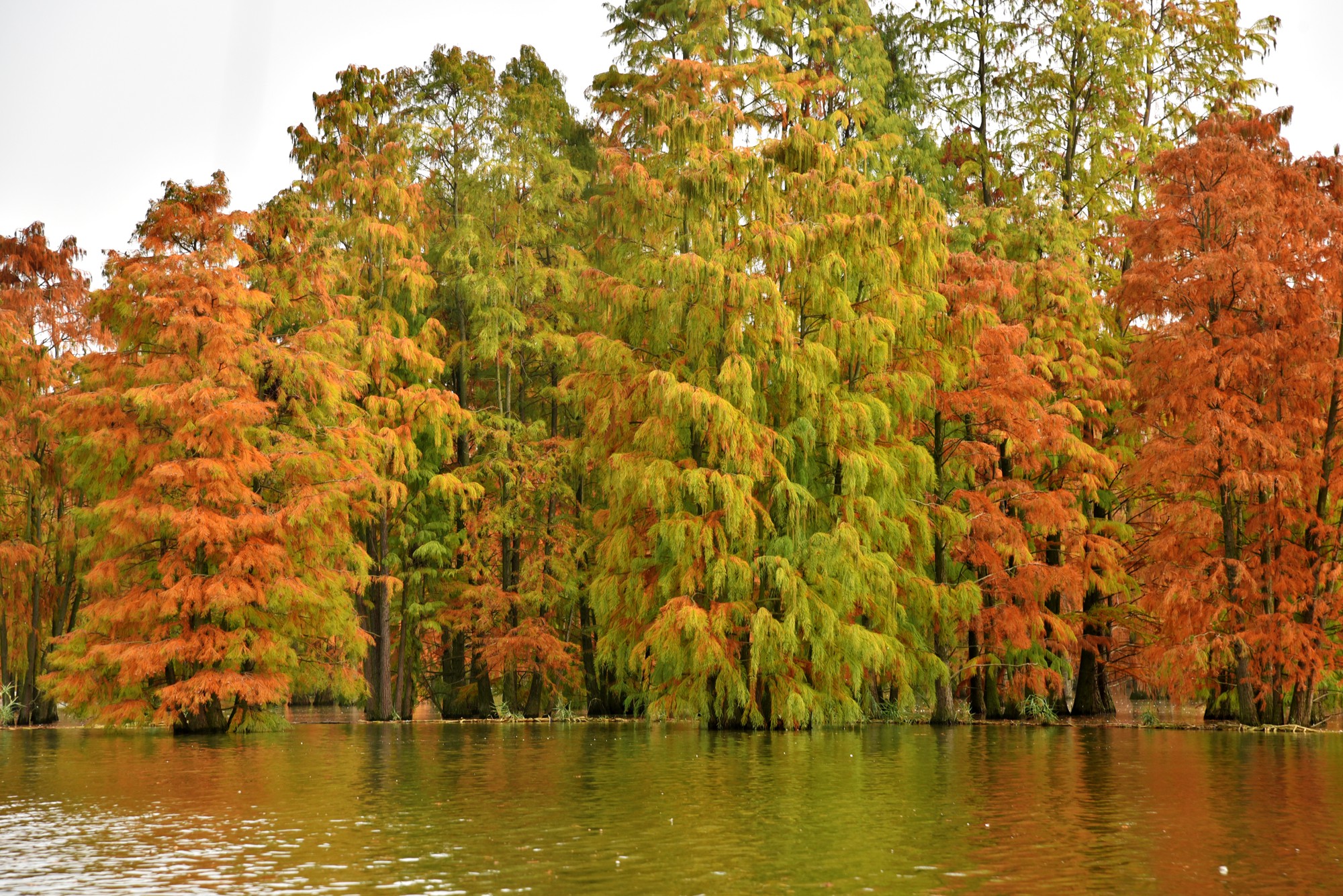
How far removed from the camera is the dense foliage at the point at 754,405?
27.8m

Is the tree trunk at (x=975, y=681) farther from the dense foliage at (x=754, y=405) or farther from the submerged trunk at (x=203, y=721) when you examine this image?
the submerged trunk at (x=203, y=721)

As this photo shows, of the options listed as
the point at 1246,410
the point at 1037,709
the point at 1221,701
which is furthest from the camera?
the point at 1037,709

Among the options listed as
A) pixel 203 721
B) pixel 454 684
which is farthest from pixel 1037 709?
pixel 203 721

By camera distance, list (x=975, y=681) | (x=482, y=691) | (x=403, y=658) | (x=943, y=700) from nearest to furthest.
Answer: (x=943, y=700)
(x=975, y=681)
(x=482, y=691)
(x=403, y=658)

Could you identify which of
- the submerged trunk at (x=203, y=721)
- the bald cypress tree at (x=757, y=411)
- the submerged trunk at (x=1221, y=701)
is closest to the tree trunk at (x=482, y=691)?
the bald cypress tree at (x=757, y=411)

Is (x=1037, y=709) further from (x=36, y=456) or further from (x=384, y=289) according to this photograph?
(x=36, y=456)

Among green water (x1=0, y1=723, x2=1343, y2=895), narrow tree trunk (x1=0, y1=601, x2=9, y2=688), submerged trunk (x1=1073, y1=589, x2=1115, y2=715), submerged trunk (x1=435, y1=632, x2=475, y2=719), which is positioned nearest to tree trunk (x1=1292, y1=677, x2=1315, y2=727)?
green water (x1=0, y1=723, x2=1343, y2=895)

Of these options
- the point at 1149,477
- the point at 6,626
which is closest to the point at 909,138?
the point at 1149,477

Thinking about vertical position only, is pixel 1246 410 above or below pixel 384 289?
below

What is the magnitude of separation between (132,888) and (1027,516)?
24706 millimetres

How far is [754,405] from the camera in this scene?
2911cm

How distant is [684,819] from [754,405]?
54.9 feet

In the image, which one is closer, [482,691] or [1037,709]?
[1037,709]

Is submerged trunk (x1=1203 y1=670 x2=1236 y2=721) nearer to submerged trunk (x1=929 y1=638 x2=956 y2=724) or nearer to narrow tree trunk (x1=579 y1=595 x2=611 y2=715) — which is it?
submerged trunk (x1=929 y1=638 x2=956 y2=724)
